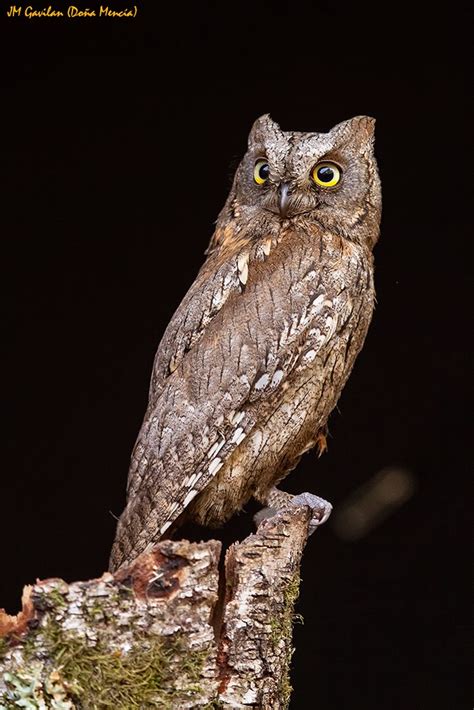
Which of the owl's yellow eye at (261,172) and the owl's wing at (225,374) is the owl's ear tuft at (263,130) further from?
the owl's wing at (225,374)

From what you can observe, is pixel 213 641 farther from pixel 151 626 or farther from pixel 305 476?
pixel 305 476

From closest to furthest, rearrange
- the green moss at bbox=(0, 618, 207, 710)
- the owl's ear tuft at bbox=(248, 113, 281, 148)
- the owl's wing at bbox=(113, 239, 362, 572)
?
the green moss at bbox=(0, 618, 207, 710) < the owl's wing at bbox=(113, 239, 362, 572) < the owl's ear tuft at bbox=(248, 113, 281, 148)

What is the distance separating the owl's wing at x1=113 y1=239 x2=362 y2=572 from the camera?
2.38 meters

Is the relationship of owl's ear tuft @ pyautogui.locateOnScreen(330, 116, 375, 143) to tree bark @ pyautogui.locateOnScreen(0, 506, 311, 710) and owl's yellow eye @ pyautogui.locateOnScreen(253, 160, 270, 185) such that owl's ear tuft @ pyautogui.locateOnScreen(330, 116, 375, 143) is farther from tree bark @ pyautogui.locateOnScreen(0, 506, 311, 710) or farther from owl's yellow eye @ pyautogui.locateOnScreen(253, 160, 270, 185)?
tree bark @ pyautogui.locateOnScreen(0, 506, 311, 710)

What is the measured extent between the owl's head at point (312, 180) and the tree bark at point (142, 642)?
97cm

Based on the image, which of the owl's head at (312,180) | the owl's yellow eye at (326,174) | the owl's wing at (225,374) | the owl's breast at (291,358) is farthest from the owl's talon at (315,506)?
the owl's yellow eye at (326,174)

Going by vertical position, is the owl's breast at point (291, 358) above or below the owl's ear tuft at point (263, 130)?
below

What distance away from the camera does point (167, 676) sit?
201 cm

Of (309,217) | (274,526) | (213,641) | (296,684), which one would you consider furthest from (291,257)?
(296,684)

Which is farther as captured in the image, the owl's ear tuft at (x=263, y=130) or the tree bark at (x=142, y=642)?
the owl's ear tuft at (x=263, y=130)

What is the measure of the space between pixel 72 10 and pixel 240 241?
1327 millimetres

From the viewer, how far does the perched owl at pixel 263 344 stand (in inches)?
94.6

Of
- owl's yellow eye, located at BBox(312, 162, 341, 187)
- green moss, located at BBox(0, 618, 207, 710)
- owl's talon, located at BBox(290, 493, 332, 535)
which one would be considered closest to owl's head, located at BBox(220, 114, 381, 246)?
owl's yellow eye, located at BBox(312, 162, 341, 187)

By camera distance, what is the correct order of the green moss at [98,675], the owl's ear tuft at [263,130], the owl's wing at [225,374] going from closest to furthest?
the green moss at [98,675] < the owl's wing at [225,374] < the owl's ear tuft at [263,130]
